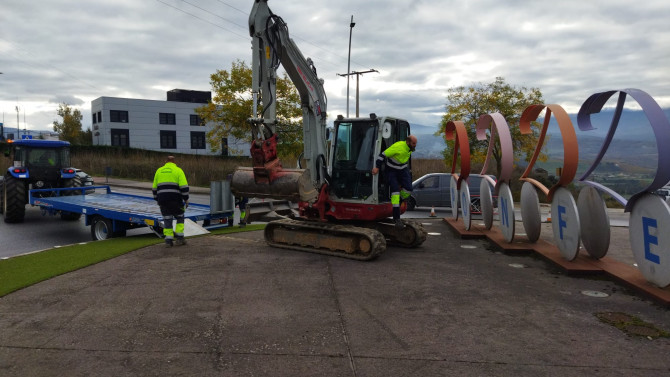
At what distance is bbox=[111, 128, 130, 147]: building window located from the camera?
5572cm

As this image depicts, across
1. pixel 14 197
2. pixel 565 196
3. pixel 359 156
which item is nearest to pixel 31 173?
pixel 14 197

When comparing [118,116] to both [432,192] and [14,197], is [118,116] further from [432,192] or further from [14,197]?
[432,192]

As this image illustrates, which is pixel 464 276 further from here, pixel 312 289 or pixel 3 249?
pixel 3 249

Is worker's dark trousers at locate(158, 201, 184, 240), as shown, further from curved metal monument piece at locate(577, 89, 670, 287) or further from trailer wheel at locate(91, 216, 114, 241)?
curved metal monument piece at locate(577, 89, 670, 287)

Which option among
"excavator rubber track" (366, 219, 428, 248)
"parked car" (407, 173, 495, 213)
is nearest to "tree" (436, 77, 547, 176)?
"parked car" (407, 173, 495, 213)

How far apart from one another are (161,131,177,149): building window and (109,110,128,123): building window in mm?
4632

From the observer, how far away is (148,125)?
57.9 metres

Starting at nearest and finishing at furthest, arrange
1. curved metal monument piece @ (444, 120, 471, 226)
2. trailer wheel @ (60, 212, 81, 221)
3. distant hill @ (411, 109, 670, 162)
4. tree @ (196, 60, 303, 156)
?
distant hill @ (411, 109, 670, 162)
curved metal monument piece @ (444, 120, 471, 226)
trailer wheel @ (60, 212, 81, 221)
tree @ (196, 60, 303, 156)

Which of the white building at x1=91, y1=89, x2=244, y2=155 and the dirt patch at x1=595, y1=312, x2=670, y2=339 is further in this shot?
the white building at x1=91, y1=89, x2=244, y2=155

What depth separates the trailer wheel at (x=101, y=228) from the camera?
35.0ft

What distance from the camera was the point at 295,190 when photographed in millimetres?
8164

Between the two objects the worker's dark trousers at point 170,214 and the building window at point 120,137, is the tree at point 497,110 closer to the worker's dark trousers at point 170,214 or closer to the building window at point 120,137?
the worker's dark trousers at point 170,214

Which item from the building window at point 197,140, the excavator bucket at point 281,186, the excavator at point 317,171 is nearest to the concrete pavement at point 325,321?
the excavator at point 317,171

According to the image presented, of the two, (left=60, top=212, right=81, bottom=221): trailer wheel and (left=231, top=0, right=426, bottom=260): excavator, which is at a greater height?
(left=231, top=0, right=426, bottom=260): excavator
